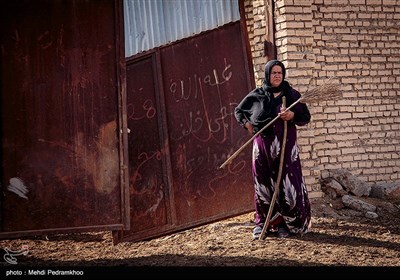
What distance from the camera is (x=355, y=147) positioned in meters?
7.26

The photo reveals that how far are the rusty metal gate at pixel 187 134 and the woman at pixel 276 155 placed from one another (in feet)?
2.61

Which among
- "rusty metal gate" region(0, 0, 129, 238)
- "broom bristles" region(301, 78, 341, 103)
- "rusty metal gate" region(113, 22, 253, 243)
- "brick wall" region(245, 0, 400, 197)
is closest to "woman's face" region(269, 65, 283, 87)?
"broom bristles" region(301, 78, 341, 103)

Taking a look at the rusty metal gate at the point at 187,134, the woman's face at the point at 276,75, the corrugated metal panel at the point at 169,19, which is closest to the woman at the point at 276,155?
the woman's face at the point at 276,75

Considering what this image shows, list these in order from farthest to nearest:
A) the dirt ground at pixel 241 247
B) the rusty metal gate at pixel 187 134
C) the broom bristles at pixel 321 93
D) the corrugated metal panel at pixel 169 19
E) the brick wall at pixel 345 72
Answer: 1. the brick wall at pixel 345 72
2. the corrugated metal panel at pixel 169 19
3. the rusty metal gate at pixel 187 134
4. the broom bristles at pixel 321 93
5. the dirt ground at pixel 241 247

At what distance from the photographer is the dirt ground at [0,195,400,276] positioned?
16.4ft

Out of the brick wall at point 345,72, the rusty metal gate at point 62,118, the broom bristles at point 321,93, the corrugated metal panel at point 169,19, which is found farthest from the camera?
the brick wall at point 345,72

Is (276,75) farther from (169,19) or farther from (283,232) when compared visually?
(169,19)

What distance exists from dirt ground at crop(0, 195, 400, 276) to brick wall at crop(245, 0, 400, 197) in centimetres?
55

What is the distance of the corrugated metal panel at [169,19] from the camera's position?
671 cm

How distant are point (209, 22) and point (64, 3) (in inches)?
65.0

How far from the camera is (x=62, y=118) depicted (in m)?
5.85

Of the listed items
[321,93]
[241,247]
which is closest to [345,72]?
[321,93]

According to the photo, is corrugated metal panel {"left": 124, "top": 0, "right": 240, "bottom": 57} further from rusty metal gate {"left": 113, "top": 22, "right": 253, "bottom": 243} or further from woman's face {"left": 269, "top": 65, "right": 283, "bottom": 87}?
woman's face {"left": 269, "top": 65, "right": 283, "bottom": 87}

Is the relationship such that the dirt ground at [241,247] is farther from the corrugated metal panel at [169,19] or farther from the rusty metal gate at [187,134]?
the corrugated metal panel at [169,19]
